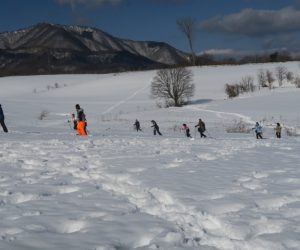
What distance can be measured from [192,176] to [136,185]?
1629 mm

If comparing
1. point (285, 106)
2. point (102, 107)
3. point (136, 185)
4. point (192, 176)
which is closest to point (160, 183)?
point (136, 185)

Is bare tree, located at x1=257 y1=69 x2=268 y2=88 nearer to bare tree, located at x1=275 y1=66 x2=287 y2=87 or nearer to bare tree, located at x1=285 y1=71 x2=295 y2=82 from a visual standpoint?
bare tree, located at x1=275 y1=66 x2=287 y2=87

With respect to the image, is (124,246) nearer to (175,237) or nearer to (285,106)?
(175,237)

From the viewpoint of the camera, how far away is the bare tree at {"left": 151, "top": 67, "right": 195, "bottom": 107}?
71.1 m

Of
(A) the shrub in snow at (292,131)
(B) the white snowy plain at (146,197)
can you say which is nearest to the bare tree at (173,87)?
(A) the shrub in snow at (292,131)

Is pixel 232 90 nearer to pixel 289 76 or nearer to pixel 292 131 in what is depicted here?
pixel 289 76

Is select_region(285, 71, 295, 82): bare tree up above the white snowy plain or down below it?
above

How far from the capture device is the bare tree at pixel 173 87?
7106 centimetres

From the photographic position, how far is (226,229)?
640cm

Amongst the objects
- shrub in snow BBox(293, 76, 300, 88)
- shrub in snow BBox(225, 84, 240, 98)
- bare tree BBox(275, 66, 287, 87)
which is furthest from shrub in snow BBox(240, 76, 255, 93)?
shrub in snow BBox(293, 76, 300, 88)

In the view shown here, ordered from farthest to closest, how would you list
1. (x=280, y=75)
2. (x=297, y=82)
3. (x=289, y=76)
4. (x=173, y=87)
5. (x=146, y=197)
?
(x=280, y=75) < (x=289, y=76) < (x=297, y=82) < (x=173, y=87) < (x=146, y=197)

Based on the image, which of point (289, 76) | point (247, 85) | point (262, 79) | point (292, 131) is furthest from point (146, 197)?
point (289, 76)

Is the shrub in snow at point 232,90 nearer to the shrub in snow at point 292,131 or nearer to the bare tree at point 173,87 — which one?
the bare tree at point 173,87

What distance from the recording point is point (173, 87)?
71.4 metres
